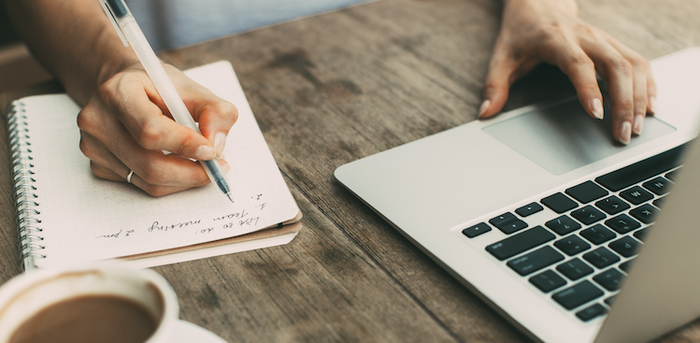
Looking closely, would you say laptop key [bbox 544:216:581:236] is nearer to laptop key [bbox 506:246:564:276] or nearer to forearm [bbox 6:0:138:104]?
laptop key [bbox 506:246:564:276]

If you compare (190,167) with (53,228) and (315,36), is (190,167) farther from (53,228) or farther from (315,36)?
(315,36)

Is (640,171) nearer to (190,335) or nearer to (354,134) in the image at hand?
(354,134)

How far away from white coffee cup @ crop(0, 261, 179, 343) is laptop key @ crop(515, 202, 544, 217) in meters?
0.29

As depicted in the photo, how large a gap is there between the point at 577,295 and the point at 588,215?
0.10m

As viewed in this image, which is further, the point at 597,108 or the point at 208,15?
the point at 208,15

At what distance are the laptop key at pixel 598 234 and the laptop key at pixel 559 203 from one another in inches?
1.2

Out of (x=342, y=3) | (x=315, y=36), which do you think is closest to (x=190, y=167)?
(x=315, y=36)

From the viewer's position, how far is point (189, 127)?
0.48 metres

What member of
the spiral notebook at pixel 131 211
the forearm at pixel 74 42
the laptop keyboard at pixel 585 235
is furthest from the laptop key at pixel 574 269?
the forearm at pixel 74 42

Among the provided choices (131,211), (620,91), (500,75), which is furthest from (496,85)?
(131,211)

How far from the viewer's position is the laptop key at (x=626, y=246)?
387 millimetres

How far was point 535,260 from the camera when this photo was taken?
384 millimetres

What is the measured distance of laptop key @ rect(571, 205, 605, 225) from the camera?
423mm

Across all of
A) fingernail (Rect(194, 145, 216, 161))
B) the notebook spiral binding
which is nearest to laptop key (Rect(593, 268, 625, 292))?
fingernail (Rect(194, 145, 216, 161))
